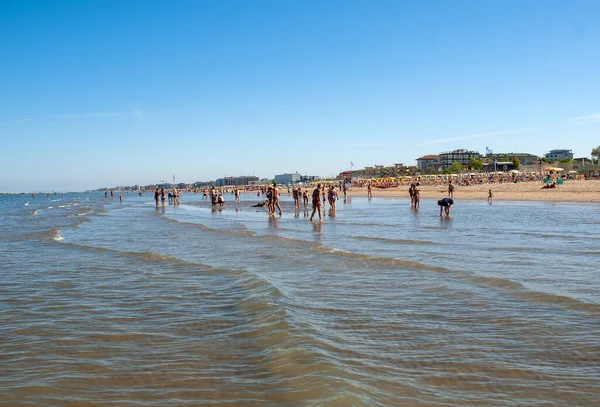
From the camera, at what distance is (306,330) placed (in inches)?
224

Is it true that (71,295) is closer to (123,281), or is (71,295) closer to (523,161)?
(123,281)

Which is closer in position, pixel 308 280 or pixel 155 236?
pixel 308 280

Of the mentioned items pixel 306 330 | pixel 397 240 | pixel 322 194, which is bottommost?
pixel 397 240

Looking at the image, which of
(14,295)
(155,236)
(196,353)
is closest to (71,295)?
(14,295)

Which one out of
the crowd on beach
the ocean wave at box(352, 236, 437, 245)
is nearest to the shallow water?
the ocean wave at box(352, 236, 437, 245)

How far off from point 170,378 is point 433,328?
3098 millimetres

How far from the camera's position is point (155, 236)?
1844 centimetres

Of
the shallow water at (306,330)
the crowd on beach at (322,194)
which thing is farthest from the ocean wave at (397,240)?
the crowd on beach at (322,194)

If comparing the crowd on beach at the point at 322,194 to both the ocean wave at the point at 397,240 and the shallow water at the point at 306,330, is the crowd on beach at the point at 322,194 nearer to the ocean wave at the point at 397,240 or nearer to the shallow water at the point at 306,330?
the ocean wave at the point at 397,240

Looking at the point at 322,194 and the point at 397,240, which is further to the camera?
the point at 322,194

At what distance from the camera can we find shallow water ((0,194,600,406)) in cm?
404

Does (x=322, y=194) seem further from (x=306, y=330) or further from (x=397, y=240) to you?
(x=306, y=330)

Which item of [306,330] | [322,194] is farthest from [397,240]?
[322,194]

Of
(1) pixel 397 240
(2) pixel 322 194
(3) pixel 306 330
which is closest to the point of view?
(3) pixel 306 330
